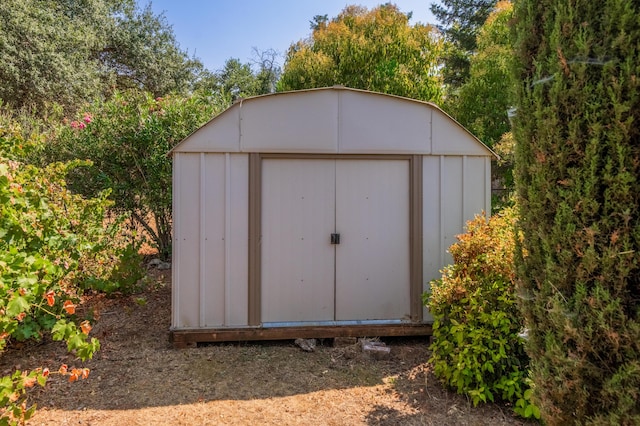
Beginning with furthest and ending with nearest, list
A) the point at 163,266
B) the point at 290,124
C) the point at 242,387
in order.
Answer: the point at 163,266
the point at 290,124
the point at 242,387

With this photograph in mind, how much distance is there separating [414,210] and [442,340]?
54.8 inches

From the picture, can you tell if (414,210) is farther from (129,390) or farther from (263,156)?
(129,390)

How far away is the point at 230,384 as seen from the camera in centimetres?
332

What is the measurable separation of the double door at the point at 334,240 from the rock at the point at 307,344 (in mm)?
198

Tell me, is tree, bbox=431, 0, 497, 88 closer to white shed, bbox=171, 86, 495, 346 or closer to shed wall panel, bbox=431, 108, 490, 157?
shed wall panel, bbox=431, 108, 490, 157

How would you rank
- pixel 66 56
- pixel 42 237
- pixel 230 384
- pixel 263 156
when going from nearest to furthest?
pixel 42 237
pixel 230 384
pixel 263 156
pixel 66 56

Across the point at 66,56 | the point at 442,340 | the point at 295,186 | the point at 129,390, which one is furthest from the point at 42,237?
the point at 66,56

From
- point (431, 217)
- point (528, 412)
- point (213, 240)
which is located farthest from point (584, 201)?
point (213, 240)

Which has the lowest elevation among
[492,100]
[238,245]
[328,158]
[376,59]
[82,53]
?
[238,245]

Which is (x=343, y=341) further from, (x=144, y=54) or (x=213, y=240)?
(x=144, y=54)

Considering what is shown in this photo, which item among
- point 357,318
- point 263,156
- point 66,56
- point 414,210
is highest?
point 66,56

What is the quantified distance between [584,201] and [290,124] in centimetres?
285

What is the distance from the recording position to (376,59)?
36.5 ft

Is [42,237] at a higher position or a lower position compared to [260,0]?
lower
